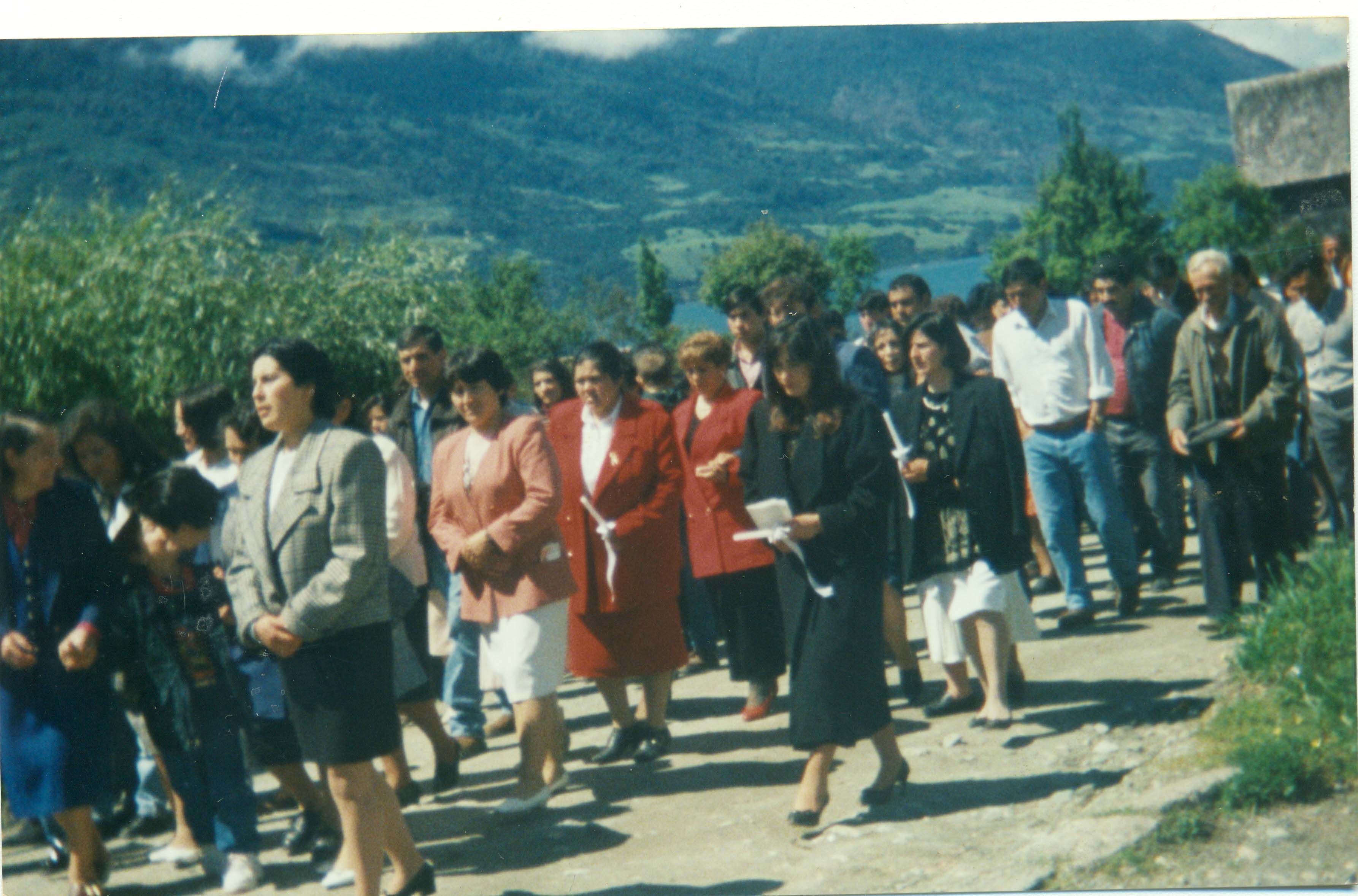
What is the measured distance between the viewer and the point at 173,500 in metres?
4.89

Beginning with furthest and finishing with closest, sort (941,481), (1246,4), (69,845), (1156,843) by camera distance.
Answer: (941,481), (1246,4), (69,845), (1156,843)

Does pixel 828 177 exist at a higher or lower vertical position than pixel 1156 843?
higher

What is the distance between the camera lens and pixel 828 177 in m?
6.73

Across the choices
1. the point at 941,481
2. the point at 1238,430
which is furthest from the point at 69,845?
the point at 1238,430

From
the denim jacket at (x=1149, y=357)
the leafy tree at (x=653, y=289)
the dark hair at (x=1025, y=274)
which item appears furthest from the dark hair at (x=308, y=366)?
the denim jacket at (x=1149, y=357)

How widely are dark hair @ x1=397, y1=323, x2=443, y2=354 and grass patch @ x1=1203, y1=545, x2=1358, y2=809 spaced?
12.9 feet

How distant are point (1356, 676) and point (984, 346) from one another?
13.7 feet

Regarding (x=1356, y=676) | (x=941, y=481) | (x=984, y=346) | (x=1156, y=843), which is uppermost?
(x=984, y=346)

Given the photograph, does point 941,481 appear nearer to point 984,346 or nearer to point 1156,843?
point 1156,843

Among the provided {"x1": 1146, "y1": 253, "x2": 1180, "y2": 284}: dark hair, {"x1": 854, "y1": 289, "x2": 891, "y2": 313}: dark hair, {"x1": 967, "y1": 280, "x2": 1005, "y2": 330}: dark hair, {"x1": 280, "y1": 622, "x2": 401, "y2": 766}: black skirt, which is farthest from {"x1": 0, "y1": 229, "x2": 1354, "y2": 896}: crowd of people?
{"x1": 967, "y1": 280, "x2": 1005, "y2": 330}: dark hair

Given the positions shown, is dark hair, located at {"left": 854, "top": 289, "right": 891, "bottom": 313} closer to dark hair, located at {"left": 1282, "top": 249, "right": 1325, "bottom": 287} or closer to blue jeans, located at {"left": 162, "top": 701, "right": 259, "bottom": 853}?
dark hair, located at {"left": 1282, "top": 249, "right": 1325, "bottom": 287}

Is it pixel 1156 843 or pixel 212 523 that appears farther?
pixel 212 523

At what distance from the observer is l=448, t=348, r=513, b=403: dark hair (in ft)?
17.7

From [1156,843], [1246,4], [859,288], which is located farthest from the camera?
[859,288]
